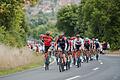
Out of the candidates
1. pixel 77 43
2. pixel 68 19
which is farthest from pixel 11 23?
pixel 68 19

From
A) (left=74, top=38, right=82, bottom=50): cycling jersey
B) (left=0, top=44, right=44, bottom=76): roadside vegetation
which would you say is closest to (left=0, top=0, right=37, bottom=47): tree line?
(left=0, top=44, right=44, bottom=76): roadside vegetation

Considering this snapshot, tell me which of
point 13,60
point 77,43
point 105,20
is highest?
point 105,20

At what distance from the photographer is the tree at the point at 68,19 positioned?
4248 inches

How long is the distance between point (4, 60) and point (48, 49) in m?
3.27

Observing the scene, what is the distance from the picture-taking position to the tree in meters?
108

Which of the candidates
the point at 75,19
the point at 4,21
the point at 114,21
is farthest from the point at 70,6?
the point at 4,21

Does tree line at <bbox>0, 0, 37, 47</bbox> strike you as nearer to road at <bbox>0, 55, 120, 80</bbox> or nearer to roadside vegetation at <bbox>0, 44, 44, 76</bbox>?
roadside vegetation at <bbox>0, 44, 44, 76</bbox>

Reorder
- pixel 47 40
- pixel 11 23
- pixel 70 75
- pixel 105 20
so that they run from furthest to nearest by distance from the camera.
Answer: pixel 105 20 < pixel 11 23 < pixel 47 40 < pixel 70 75

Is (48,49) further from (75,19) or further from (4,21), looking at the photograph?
(75,19)

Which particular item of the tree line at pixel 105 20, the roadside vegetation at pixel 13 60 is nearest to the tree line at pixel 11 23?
the roadside vegetation at pixel 13 60

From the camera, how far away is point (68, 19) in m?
109

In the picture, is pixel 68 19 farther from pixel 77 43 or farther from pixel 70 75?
pixel 70 75

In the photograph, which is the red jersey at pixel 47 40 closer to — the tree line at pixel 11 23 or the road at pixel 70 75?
the road at pixel 70 75

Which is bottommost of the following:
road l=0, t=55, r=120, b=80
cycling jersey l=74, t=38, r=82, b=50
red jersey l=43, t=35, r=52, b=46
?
road l=0, t=55, r=120, b=80
